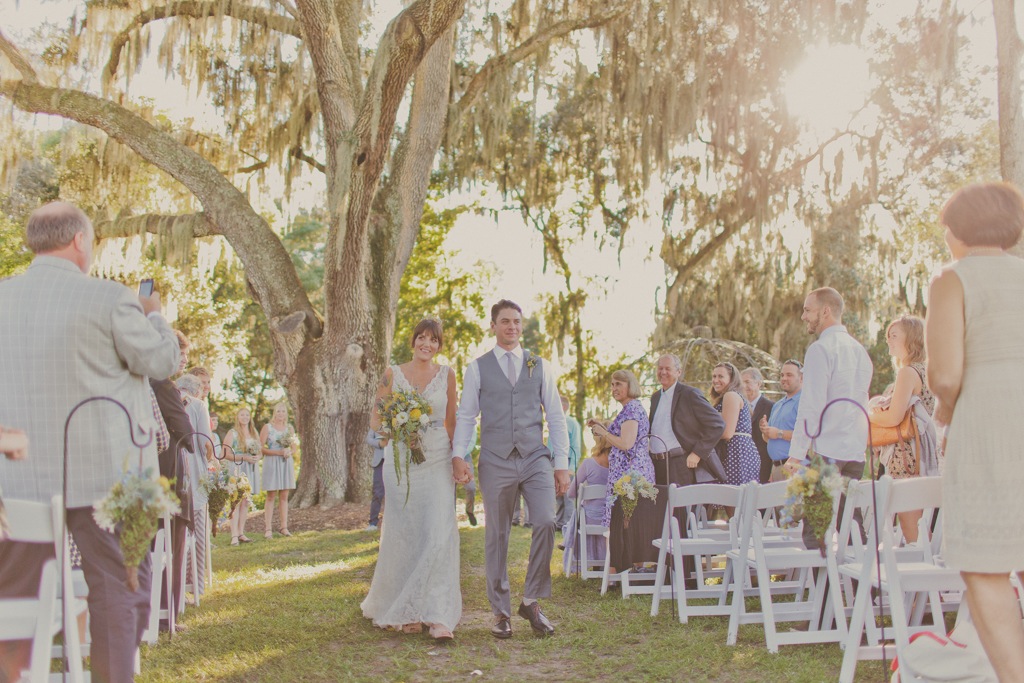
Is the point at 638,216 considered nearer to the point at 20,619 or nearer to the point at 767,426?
the point at 767,426

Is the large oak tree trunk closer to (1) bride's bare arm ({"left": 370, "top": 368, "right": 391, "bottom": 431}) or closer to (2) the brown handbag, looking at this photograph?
(2) the brown handbag

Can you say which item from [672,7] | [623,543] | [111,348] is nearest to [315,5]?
[672,7]

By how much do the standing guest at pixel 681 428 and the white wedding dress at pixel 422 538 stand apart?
77.0 inches

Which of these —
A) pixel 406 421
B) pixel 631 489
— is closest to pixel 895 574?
pixel 631 489

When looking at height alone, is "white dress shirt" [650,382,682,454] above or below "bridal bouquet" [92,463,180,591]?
above

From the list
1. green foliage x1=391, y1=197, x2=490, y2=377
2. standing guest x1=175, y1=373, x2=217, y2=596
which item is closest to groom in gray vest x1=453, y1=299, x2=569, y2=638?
standing guest x1=175, y1=373, x2=217, y2=596

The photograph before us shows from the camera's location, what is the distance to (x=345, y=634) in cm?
561

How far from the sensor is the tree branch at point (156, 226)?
12781mm

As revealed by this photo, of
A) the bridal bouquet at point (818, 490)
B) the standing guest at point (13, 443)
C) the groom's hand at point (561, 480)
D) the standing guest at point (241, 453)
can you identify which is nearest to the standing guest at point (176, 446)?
the standing guest at point (13, 443)

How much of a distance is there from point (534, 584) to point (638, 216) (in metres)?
14.3

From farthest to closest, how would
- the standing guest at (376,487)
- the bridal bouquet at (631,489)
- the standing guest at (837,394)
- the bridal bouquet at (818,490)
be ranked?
the standing guest at (376,487) < the bridal bouquet at (631,489) < the standing guest at (837,394) < the bridal bouquet at (818,490)

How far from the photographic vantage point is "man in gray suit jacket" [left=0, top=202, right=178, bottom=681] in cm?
305

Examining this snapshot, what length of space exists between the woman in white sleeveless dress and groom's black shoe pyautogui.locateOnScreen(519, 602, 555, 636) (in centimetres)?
40

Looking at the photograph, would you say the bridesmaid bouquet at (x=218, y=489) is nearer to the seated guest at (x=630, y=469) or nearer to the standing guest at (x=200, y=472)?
the standing guest at (x=200, y=472)
